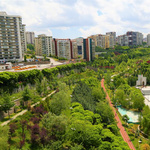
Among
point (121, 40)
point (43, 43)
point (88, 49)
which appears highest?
point (121, 40)

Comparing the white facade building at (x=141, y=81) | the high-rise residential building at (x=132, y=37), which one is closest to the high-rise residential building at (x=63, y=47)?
the white facade building at (x=141, y=81)

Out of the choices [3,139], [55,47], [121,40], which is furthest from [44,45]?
[3,139]

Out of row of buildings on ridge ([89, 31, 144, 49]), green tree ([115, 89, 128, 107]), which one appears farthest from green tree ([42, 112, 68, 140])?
row of buildings on ridge ([89, 31, 144, 49])

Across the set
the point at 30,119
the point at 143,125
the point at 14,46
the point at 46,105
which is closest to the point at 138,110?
the point at 143,125

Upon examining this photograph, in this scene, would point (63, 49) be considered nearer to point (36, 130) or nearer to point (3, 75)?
point (3, 75)

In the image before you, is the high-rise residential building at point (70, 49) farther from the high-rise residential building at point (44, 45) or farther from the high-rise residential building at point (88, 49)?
the high-rise residential building at point (44, 45)

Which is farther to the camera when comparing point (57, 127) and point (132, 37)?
point (132, 37)

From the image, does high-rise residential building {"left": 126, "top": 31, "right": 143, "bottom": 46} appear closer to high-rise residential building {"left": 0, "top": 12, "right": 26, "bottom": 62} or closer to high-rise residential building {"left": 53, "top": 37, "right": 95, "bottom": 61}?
high-rise residential building {"left": 53, "top": 37, "right": 95, "bottom": 61}

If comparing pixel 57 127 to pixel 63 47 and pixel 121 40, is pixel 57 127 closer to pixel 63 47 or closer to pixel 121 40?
pixel 63 47

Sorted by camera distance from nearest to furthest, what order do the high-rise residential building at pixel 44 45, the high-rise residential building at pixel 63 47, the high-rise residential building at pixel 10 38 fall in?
1. the high-rise residential building at pixel 10 38
2. the high-rise residential building at pixel 44 45
3. the high-rise residential building at pixel 63 47
